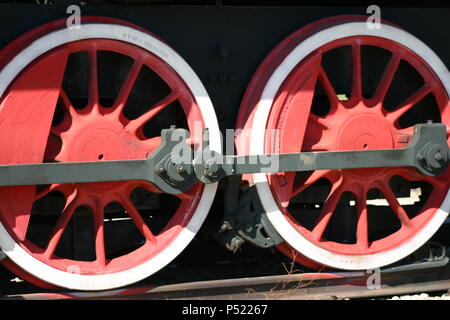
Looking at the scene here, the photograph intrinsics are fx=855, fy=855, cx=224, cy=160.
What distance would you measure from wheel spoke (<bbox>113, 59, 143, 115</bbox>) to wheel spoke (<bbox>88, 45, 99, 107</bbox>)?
100 millimetres

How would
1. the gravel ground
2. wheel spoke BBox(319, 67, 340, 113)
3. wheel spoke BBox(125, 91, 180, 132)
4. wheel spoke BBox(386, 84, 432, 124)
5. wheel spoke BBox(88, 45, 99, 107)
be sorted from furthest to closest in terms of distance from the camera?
the gravel ground
wheel spoke BBox(386, 84, 432, 124)
wheel spoke BBox(319, 67, 340, 113)
wheel spoke BBox(125, 91, 180, 132)
wheel spoke BBox(88, 45, 99, 107)

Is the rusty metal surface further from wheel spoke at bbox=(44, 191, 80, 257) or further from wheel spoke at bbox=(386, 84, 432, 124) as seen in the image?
wheel spoke at bbox=(386, 84, 432, 124)

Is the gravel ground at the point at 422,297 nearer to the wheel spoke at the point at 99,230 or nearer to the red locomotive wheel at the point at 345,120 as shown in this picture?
the red locomotive wheel at the point at 345,120

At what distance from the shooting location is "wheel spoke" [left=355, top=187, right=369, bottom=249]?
13.5 ft

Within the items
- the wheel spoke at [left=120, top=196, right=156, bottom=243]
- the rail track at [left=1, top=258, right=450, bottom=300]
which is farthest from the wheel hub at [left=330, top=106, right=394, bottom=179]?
the wheel spoke at [left=120, top=196, right=156, bottom=243]

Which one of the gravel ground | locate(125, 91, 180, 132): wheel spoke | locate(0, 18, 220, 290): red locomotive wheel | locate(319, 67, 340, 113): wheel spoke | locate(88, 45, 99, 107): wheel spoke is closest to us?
locate(0, 18, 220, 290): red locomotive wheel

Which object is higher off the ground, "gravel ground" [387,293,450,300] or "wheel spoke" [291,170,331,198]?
"wheel spoke" [291,170,331,198]

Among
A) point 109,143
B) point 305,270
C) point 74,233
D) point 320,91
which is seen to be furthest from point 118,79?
point 305,270

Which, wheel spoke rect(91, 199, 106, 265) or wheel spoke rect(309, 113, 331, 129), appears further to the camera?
wheel spoke rect(309, 113, 331, 129)

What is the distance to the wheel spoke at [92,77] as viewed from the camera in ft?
11.9

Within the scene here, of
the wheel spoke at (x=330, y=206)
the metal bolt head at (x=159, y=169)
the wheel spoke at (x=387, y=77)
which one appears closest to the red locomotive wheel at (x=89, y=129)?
the metal bolt head at (x=159, y=169)

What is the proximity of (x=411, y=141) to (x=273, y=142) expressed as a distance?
702 mm

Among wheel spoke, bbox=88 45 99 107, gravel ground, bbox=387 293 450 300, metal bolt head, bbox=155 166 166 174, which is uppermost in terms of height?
wheel spoke, bbox=88 45 99 107
